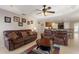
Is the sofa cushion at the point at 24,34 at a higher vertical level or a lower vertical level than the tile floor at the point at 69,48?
higher

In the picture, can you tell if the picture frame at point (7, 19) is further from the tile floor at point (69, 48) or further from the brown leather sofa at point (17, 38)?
the tile floor at point (69, 48)

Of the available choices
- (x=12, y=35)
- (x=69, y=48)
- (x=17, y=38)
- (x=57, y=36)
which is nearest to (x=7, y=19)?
(x=12, y=35)

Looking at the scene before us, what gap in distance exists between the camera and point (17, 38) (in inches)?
75.6

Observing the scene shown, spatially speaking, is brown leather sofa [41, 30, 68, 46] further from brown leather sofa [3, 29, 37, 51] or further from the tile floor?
brown leather sofa [3, 29, 37, 51]

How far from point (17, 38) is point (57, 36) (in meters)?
0.92

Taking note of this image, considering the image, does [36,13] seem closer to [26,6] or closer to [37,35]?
[26,6]

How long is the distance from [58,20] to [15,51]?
1.16m

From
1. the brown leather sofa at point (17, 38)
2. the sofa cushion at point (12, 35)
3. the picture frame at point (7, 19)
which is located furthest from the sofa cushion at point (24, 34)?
the picture frame at point (7, 19)

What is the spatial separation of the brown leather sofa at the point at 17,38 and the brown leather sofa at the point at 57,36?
280 millimetres

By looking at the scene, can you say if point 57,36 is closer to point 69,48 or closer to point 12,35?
point 69,48

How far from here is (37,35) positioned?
1.97 meters

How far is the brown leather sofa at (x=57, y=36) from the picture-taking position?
188 centimetres

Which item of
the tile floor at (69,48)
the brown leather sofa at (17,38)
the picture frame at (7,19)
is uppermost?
the picture frame at (7,19)

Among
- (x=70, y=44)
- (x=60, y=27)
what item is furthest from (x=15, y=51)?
(x=70, y=44)
